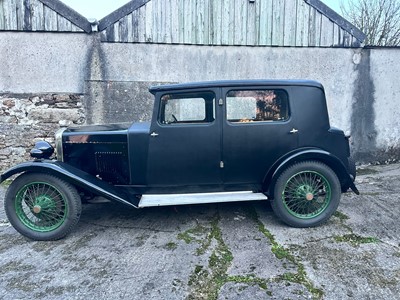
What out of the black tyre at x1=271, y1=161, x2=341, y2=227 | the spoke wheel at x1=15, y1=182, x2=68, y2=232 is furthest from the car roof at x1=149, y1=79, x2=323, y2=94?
the spoke wheel at x1=15, y1=182, x2=68, y2=232

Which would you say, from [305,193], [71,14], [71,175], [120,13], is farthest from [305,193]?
[71,14]

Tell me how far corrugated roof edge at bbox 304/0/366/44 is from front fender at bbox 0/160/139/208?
566 centimetres

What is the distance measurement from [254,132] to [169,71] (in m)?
3.35

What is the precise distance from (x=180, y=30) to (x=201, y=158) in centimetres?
367

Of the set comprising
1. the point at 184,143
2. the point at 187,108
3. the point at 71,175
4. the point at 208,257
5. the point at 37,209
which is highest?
the point at 187,108

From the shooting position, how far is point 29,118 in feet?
21.0

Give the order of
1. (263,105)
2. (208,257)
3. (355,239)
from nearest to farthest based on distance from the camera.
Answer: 1. (208,257)
2. (355,239)
3. (263,105)

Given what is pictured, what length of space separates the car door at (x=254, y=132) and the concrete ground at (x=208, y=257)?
79 cm

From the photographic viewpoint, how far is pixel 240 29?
636 centimetres

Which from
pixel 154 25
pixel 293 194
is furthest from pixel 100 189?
pixel 154 25

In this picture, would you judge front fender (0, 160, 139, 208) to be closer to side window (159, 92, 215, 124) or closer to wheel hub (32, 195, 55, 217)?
wheel hub (32, 195, 55, 217)

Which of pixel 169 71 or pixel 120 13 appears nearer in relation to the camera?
pixel 120 13

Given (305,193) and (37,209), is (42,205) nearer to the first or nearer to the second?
(37,209)

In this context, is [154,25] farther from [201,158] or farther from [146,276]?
[146,276]
